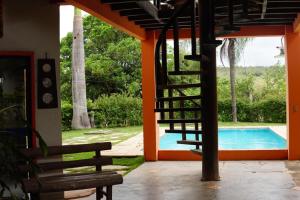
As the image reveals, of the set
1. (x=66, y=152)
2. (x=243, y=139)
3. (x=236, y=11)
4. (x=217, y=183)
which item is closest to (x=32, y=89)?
(x=66, y=152)

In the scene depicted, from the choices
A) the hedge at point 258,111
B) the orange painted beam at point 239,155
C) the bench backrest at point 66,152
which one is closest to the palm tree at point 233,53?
the hedge at point 258,111

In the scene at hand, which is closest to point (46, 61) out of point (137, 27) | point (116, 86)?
point (137, 27)

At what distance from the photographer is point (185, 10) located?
7469 millimetres

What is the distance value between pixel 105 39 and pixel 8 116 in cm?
1691

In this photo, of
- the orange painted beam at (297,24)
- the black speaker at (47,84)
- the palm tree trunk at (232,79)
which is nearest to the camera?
the black speaker at (47,84)

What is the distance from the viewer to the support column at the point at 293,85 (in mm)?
9117

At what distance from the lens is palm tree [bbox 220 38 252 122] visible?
61.0ft

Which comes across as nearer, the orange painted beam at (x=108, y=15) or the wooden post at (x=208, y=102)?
the orange painted beam at (x=108, y=15)

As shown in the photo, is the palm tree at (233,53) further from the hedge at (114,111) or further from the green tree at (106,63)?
the green tree at (106,63)

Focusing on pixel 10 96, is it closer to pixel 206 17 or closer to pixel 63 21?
pixel 206 17

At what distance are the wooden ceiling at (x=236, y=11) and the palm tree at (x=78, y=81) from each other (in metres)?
10.8

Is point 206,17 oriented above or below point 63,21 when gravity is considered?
below

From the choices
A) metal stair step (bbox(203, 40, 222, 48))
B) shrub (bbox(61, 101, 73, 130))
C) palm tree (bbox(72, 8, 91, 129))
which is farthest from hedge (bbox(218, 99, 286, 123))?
metal stair step (bbox(203, 40, 222, 48))

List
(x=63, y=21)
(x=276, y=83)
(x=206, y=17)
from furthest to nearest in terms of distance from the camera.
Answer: (x=63, y=21) < (x=276, y=83) < (x=206, y=17)
